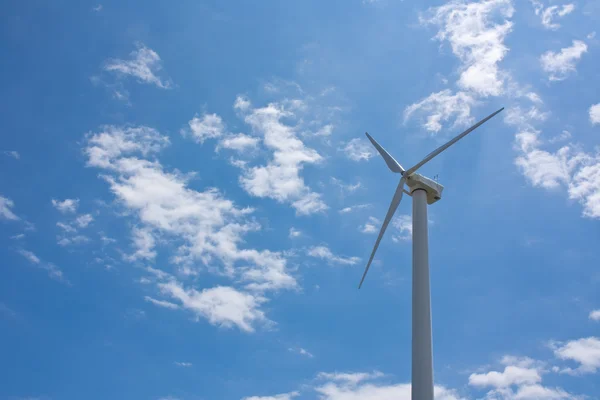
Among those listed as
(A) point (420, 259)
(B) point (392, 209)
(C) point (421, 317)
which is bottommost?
(C) point (421, 317)

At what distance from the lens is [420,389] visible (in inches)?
1214

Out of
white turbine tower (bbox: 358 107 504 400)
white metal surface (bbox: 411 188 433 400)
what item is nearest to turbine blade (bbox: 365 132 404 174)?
white turbine tower (bbox: 358 107 504 400)

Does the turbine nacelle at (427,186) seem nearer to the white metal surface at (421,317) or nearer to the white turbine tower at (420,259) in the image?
the white turbine tower at (420,259)

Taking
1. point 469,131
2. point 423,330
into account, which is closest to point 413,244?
point 423,330

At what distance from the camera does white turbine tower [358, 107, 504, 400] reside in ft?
103

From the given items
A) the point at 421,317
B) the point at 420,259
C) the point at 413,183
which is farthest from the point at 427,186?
the point at 421,317

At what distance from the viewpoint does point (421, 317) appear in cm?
3334

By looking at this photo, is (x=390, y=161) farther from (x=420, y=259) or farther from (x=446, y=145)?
(x=420, y=259)

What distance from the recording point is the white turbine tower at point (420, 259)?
31.3m

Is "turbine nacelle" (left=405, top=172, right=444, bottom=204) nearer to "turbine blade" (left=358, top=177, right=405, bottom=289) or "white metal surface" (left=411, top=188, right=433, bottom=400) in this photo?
"turbine blade" (left=358, top=177, right=405, bottom=289)

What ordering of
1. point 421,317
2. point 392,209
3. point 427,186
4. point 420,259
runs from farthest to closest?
point 392,209 < point 427,186 < point 420,259 < point 421,317

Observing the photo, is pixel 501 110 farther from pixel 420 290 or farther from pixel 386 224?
pixel 420 290

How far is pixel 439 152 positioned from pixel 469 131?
10.3 ft

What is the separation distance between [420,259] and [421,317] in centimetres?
404
